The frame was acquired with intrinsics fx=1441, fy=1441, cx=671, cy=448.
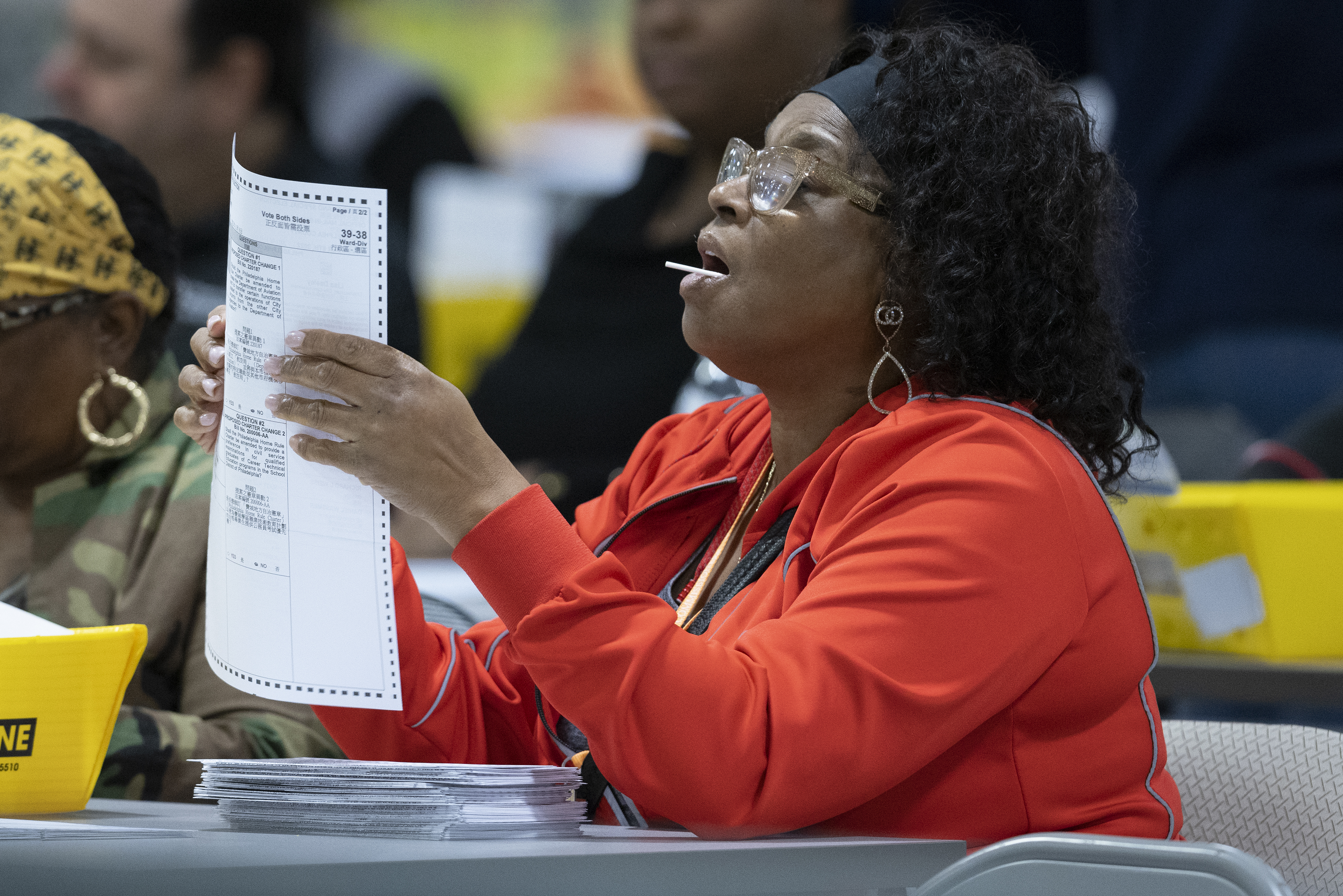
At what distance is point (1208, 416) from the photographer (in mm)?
3707

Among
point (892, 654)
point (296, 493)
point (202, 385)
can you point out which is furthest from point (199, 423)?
point (892, 654)

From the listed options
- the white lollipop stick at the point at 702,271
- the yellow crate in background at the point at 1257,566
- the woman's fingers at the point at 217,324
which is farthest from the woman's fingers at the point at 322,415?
the yellow crate in background at the point at 1257,566

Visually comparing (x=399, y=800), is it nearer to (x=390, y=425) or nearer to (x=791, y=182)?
(x=390, y=425)

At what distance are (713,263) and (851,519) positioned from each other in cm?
42

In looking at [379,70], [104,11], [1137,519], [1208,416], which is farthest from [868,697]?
[104,11]

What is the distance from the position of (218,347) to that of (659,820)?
2.12ft

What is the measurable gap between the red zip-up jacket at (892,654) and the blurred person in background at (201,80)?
93.5 inches

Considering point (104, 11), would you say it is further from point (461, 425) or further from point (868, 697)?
point (868, 697)

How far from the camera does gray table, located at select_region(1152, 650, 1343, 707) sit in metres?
2.39

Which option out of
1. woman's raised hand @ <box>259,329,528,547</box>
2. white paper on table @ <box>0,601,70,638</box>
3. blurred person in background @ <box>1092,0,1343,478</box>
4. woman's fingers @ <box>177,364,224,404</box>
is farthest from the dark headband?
blurred person in background @ <box>1092,0,1343,478</box>

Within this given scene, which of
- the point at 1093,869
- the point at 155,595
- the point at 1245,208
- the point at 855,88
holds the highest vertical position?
the point at 855,88

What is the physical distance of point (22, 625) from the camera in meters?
1.34

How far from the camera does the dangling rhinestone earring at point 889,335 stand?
5.14 ft

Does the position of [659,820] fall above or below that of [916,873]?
below
